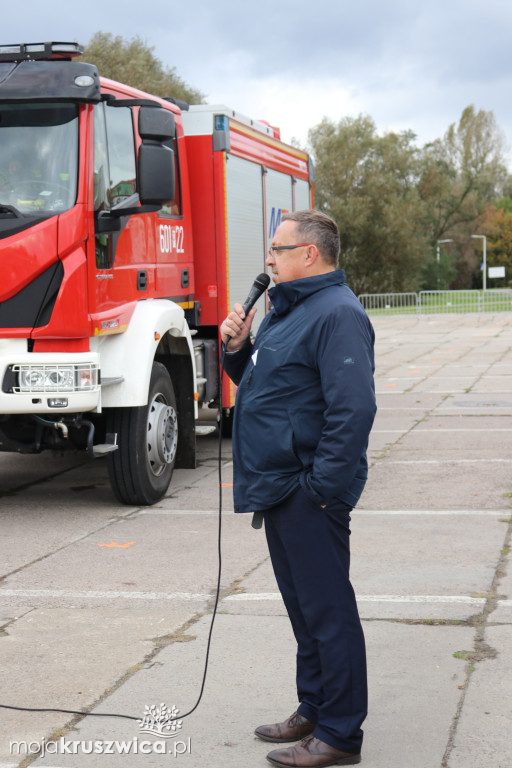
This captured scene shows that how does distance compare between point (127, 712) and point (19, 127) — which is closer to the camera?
point (127, 712)

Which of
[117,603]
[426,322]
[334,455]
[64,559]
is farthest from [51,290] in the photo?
[426,322]

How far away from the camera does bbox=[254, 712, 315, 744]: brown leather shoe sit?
368 cm

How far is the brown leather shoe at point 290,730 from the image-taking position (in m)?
3.68

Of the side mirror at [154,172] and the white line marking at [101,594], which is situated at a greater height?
the side mirror at [154,172]

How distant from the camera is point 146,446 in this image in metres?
7.70

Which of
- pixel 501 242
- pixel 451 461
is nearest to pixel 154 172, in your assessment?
pixel 451 461

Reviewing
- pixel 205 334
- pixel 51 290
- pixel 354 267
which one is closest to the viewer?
pixel 51 290

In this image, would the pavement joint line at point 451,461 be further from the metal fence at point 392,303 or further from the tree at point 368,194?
the tree at point 368,194

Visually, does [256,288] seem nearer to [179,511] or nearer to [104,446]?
[104,446]

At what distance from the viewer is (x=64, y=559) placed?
249 inches

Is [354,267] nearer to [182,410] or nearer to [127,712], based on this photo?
[182,410]

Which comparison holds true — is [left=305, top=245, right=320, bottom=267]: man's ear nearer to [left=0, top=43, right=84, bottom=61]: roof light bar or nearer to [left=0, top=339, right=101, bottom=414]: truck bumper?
[left=0, top=339, right=101, bottom=414]: truck bumper

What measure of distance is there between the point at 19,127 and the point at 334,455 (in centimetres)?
462

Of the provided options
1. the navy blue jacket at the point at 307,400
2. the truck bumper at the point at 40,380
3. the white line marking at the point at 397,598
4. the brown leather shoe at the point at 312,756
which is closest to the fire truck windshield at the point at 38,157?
the truck bumper at the point at 40,380
